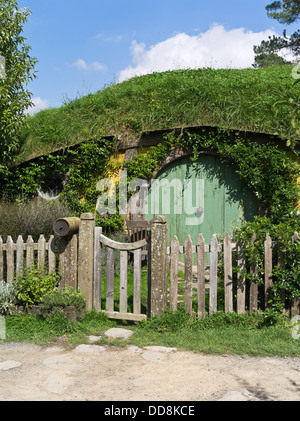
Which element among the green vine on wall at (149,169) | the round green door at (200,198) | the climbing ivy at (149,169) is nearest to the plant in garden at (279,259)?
the green vine on wall at (149,169)

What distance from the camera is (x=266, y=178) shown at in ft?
31.0

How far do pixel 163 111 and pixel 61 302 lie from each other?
6.37m

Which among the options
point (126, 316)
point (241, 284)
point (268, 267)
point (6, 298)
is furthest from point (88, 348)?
point (268, 267)

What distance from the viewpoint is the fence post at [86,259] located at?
18.6 feet

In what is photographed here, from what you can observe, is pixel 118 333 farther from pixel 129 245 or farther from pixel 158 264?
pixel 129 245

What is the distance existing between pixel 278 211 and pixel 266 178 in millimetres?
819

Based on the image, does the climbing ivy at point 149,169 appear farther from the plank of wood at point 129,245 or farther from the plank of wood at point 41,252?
the plank of wood at point 129,245

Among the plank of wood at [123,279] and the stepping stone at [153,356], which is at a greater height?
the plank of wood at [123,279]

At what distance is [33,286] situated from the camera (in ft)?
18.5

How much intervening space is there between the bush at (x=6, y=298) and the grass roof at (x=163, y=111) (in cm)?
528

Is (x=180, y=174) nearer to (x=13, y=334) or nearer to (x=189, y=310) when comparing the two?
(x=189, y=310)

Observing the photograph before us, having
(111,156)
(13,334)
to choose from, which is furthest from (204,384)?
(111,156)

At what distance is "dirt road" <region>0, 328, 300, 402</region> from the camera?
346 centimetres

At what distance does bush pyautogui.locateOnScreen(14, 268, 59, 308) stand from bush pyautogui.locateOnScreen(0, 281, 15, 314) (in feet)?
0.23
